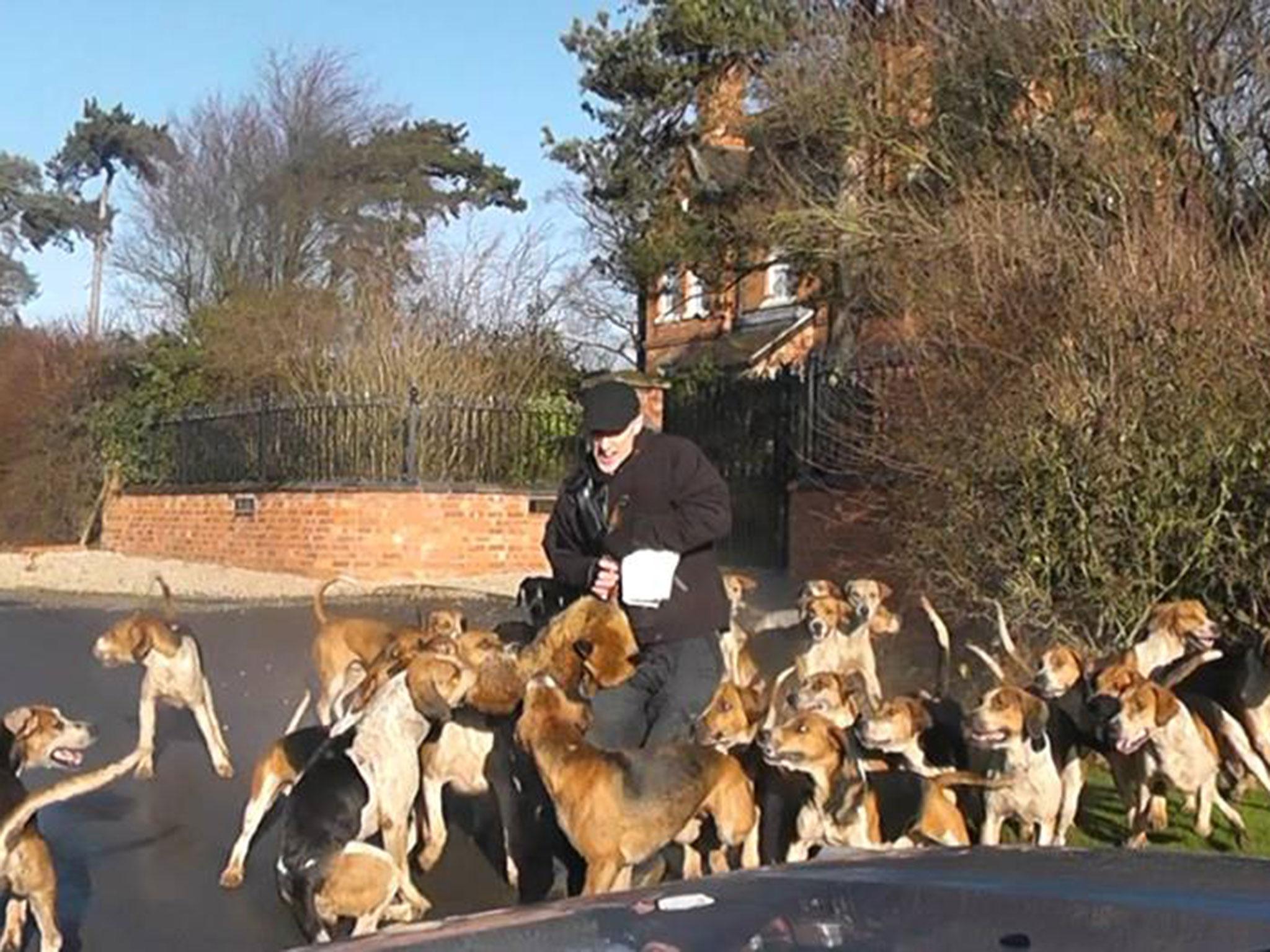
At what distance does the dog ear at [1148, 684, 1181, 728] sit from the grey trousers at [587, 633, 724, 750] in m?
1.91

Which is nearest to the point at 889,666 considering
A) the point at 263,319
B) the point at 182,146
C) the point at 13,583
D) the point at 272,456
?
the point at 272,456

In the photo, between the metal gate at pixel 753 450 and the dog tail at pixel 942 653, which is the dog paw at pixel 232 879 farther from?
the metal gate at pixel 753 450

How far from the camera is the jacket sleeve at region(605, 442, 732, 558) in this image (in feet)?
18.9

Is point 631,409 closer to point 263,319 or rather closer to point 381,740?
point 381,740

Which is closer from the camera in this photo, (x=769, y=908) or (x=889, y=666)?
(x=769, y=908)

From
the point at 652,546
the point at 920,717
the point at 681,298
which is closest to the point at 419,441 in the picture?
the point at 681,298

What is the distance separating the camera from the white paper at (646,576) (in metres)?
5.68

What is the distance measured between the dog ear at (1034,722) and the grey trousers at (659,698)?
52.1 inches

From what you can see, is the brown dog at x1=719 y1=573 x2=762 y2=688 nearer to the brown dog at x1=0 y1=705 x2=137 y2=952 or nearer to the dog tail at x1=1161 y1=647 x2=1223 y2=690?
the dog tail at x1=1161 y1=647 x2=1223 y2=690

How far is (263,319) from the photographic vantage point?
26.3m

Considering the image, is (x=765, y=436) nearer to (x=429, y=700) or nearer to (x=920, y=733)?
(x=920, y=733)

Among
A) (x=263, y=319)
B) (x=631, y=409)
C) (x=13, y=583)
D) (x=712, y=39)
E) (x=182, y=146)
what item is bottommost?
(x=13, y=583)

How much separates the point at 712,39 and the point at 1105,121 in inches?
253

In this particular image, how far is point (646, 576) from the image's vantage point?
18.7 ft
